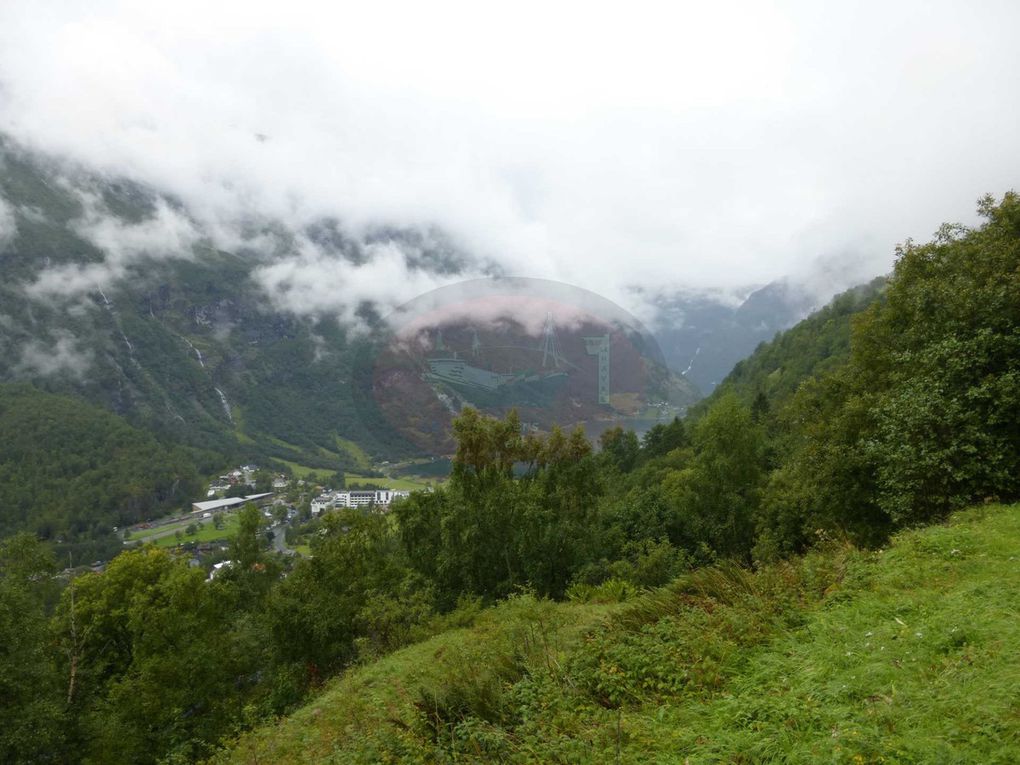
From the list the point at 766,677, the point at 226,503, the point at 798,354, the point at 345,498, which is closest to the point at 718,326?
the point at 798,354

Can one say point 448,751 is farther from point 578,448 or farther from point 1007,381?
point 578,448

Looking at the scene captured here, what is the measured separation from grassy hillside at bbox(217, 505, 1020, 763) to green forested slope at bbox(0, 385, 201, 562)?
11497 centimetres

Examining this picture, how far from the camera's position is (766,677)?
5.07 m

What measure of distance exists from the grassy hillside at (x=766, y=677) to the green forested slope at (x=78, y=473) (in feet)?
377

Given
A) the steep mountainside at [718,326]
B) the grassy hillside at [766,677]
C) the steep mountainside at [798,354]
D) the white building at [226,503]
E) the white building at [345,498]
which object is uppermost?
the steep mountainside at [718,326]

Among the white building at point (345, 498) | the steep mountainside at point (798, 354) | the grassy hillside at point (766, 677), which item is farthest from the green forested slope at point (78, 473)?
the grassy hillside at point (766, 677)

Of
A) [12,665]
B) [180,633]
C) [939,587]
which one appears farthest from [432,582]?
[939,587]

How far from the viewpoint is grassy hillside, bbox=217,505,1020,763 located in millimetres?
3781

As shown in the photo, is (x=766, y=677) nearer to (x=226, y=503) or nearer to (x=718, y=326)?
(x=226, y=503)

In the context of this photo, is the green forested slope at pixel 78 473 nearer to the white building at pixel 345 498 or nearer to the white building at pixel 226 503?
the white building at pixel 226 503

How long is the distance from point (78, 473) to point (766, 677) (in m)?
172

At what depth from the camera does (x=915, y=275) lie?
1313cm

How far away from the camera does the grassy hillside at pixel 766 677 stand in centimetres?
378

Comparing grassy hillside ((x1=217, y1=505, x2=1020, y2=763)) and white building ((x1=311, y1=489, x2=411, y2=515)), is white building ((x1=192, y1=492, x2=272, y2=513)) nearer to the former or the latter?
white building ((x1=311, y1=489, x2=411, y2=515))
